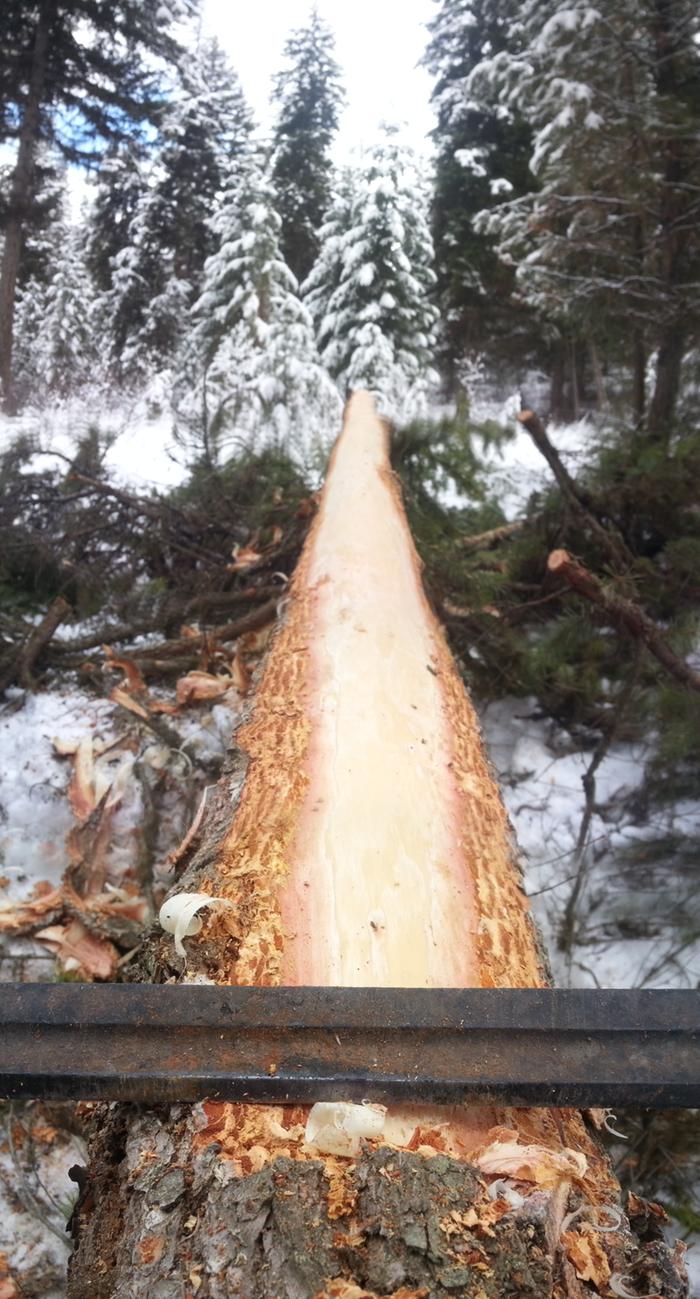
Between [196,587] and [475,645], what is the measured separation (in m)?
1.75

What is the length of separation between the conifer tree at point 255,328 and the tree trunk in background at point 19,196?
2.82 m

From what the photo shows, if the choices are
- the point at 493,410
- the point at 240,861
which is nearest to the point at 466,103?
the point at 493,410

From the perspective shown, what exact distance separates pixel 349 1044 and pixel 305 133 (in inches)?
776

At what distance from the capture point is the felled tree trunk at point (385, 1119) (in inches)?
35.9

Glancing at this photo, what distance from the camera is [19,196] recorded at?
11695 millimetres

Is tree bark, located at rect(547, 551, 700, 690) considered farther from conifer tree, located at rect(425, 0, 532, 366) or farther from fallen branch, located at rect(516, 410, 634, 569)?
conifer tree, located at rect(425, 0, 532, 366)

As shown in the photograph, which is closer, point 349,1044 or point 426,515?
point 349,1044

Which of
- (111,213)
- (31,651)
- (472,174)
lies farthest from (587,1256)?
(111,213)

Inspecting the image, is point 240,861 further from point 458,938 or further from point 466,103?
point 466,103

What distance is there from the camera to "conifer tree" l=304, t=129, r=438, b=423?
1227cm

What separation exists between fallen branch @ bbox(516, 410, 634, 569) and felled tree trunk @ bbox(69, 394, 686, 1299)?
1.50 m

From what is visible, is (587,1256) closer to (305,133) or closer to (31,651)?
(31,651)

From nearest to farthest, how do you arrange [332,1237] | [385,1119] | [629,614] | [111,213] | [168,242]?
[332,1237]
[385,1119]
[629,614]
[168,242]
[111,213]

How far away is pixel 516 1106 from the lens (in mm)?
1120
